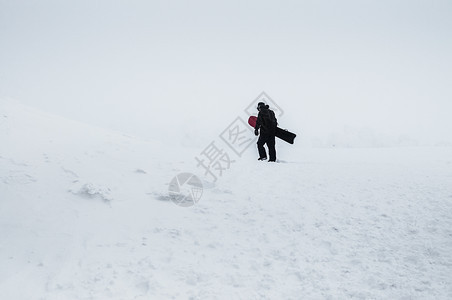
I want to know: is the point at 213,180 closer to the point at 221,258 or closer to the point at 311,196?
the point at 311,196

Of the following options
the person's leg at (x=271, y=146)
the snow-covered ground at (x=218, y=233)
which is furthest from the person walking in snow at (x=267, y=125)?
the snow-covered ground at (x=218, y=233)

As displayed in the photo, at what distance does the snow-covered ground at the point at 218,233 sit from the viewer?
455 centimetres

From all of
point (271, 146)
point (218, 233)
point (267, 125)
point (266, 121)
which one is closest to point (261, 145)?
point (271, 146)

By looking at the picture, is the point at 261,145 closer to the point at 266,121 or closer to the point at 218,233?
the point at 266,121

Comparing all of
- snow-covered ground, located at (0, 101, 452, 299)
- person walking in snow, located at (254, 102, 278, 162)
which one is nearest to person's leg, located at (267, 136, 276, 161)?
person walking in snow, located at (254, 102, 278, 162)

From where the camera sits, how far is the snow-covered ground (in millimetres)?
4551

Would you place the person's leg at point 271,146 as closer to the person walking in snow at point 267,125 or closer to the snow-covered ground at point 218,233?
the person walking in snow at point 267,125

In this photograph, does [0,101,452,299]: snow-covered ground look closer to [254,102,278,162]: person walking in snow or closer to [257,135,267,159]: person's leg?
[254,102,278,162]: person walking in snow

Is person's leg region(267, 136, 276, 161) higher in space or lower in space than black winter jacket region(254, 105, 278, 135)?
lower

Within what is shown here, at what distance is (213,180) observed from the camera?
9.52m

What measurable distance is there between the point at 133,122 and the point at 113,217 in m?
Answer: 96.4

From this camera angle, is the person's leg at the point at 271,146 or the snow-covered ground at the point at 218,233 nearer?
the snow-covered ground at the point at 218,233

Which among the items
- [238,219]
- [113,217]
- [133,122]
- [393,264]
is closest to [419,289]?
[393,264]

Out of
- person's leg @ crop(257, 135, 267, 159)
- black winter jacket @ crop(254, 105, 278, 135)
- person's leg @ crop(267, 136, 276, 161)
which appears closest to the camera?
black winter jacket @ crop(254, 105, 278, 135)
